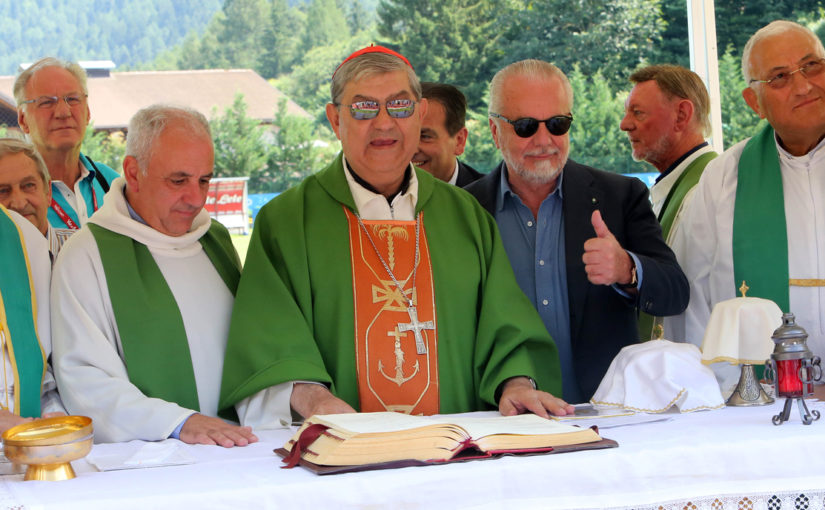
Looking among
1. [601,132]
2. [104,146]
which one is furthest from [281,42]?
[601,132]

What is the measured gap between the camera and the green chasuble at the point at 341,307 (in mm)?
3051

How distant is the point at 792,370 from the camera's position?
8.31 ft

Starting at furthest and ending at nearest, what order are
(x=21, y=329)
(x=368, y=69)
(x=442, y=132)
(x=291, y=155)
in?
(x=291, y=155) → (x=442, y=132) → (x=368, y=69) → (x=21, y=329)

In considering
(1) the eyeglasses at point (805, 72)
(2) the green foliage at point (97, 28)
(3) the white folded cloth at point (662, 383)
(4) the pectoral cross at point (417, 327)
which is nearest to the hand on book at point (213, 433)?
(4) the pectoral cross at point (417, 327)

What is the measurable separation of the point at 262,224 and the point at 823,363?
219cm

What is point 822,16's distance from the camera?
9.26m

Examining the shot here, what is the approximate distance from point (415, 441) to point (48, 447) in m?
0.88

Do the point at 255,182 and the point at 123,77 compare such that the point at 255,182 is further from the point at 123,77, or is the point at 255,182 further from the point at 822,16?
the point at 822,16

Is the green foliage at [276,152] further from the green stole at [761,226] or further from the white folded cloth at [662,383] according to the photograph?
the white folded cloth at [662,383]

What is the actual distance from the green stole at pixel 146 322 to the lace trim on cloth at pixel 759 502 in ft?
5.36

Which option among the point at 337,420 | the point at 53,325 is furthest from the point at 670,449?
the point at 53,325

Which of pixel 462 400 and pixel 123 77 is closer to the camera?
pixel 462 400

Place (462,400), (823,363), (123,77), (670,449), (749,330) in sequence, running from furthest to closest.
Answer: (123,77), (823,363), (462,400), (749,330), (670,449)

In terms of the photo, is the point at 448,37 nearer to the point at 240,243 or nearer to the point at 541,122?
the point at 240,243
